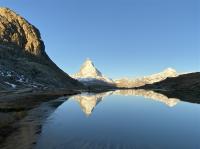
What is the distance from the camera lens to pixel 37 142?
25.0m

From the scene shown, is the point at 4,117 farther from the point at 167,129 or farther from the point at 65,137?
the point at 167,129

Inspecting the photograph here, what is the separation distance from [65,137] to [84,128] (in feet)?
20.8

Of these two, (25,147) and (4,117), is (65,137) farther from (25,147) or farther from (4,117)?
(4,117)

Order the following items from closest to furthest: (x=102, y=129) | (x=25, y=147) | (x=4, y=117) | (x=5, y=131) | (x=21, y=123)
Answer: (x=25, y=147), (x=5, y=131), (x=102, y=129), (x=21, y=123), (x=4, y=117)

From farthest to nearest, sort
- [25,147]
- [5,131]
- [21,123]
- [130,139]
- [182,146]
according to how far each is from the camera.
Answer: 1. [21,123]
2. [5,131]
3. [130,139]
4. [182,146]
5. [25,147]

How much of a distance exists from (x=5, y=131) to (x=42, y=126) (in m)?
5.95

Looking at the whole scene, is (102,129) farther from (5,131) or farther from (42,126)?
(5,131)

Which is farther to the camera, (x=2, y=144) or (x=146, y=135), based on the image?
(x=146, y=135)

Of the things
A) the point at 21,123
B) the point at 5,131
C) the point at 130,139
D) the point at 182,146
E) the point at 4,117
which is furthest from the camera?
the point at 4,117

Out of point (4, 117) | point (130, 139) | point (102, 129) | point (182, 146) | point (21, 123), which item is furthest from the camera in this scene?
point (4, 117)

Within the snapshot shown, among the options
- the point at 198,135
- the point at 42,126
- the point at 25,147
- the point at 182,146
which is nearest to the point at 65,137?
the point at 25,147

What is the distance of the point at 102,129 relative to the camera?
33250 mm

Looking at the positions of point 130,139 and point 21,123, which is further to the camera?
point 21,123

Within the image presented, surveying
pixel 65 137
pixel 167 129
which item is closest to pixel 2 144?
pixel 65 137
